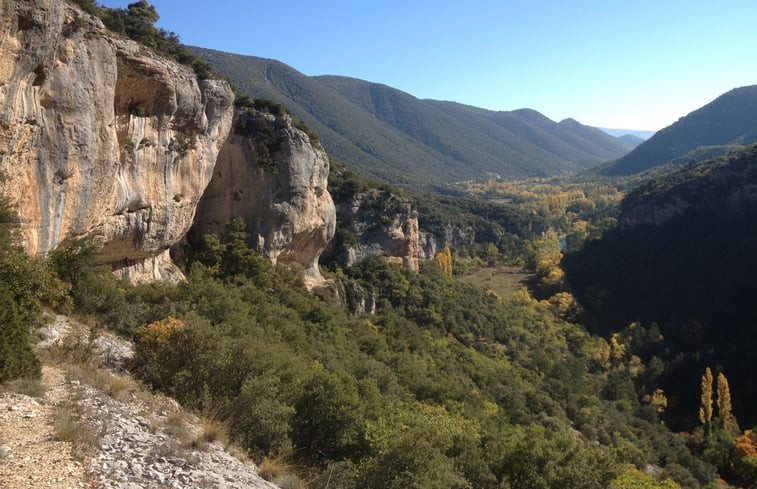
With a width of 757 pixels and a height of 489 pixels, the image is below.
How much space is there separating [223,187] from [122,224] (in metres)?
10.8

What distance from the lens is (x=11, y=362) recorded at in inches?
306

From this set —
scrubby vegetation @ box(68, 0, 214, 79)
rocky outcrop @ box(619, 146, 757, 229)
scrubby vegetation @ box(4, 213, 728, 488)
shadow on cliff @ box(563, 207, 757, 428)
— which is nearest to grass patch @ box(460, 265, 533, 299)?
shadow on cliff @ box(563, 207, 757, 428)

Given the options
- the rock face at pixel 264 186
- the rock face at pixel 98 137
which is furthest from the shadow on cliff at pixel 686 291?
the rock face at pixel 98 137

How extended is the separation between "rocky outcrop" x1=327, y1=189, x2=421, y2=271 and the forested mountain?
37.7 metres

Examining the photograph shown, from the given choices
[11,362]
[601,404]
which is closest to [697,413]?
[601,404]

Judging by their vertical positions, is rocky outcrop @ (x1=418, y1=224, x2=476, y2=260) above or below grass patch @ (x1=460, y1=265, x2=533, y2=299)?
above

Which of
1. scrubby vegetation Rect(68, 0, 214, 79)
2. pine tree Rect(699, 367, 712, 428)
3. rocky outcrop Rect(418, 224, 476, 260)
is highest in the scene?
scrubby vegetation Rect(68, 0, 214, 79)

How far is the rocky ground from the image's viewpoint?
20.4ft

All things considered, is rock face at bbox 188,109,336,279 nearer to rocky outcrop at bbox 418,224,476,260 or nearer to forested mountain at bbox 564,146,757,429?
forested mountain at bbox 564,146,757,429

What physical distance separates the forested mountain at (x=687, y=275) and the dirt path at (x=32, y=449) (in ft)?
201

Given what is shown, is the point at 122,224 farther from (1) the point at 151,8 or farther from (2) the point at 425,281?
(2) the point at 425,281

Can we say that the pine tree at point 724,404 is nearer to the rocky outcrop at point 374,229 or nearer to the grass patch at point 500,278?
the grass patch at point 500,278

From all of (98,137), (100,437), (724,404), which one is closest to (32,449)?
(100,437)

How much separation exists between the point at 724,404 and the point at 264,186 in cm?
5261
